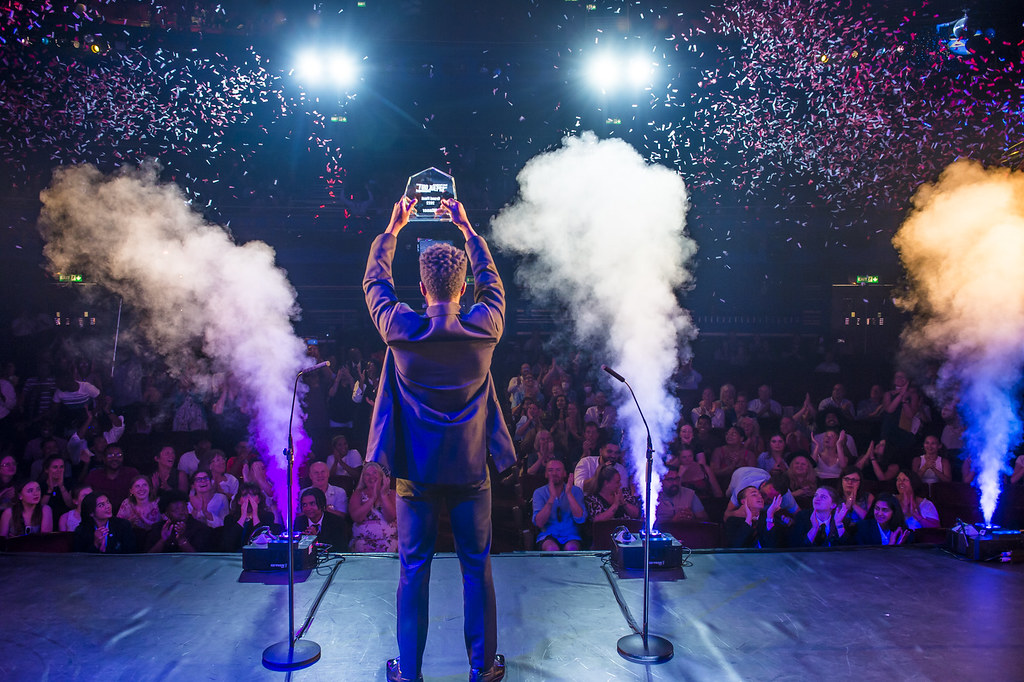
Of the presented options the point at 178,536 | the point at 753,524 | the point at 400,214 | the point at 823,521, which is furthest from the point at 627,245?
the point at 178,536

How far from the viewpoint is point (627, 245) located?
19.7 feet

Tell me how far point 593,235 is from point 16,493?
5477 millimetres

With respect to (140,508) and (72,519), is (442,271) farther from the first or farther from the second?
(72,519)

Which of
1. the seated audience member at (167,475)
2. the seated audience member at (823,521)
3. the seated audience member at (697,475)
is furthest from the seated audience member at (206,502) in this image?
the seated audience member at (823,521)

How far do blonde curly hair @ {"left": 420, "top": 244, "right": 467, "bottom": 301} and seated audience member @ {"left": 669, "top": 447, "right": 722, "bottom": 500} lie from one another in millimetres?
3861

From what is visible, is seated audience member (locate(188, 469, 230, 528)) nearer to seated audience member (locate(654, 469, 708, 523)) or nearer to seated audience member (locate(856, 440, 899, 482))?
seated audience member (locate(654, 469, 708, 523))

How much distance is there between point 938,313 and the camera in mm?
7246

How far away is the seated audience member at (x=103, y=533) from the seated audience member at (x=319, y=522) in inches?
48.3

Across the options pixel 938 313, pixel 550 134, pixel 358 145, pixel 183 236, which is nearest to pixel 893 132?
pixel 938 313

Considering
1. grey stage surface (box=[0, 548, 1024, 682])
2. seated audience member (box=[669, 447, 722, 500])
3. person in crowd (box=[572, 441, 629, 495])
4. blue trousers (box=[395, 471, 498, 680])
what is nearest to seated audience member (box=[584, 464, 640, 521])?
person in crowd (box=[572, 441, 629, 495])

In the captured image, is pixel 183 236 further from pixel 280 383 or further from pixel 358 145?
pixel 358 145

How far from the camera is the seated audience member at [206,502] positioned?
16.7 ft

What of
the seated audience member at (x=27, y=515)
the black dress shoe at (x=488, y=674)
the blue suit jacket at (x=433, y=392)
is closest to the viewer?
the blue suit jacket at (x=433, y=392)

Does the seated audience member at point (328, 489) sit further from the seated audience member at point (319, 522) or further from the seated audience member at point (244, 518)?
the seated audience member at point (244, 518)
